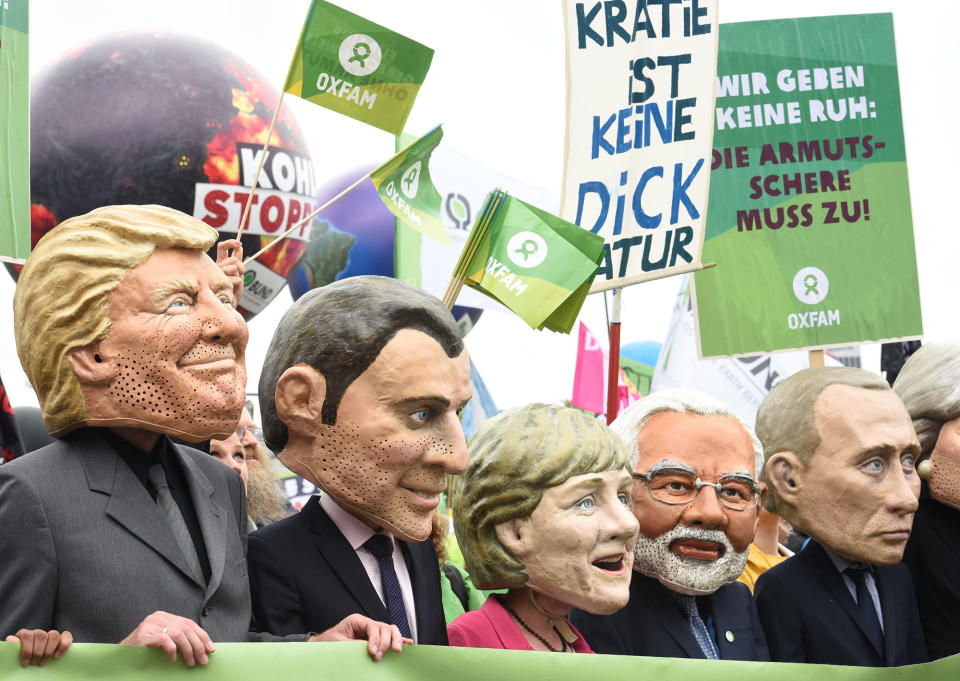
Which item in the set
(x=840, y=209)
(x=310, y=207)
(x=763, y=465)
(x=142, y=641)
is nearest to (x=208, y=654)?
(x=142, y=641)

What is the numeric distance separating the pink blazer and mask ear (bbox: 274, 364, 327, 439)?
81cm

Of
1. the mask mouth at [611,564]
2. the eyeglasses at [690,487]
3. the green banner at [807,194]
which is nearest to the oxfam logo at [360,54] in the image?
the green banner at [807,194]

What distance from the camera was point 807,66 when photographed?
720 centimetres

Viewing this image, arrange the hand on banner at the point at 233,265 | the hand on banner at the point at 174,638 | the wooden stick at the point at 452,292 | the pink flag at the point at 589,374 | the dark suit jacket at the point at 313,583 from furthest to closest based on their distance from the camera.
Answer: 1. the pink flag at the point at 589,374
2. the wooden stick at the point at 452,292
3. the hand on banner at the point at 233,265
4. the dark suit jacket at the point at 313,583
5. the hand on banner at the point at 174,638

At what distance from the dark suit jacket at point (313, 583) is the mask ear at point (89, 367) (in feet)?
2.48

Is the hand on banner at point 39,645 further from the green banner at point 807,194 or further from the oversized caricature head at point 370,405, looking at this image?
the green banner at point 807,194

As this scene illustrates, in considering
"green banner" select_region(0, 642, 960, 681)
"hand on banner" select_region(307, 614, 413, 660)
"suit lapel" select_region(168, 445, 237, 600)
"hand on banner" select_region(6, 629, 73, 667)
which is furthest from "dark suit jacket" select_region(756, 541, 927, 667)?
"hand on banner" select_region(6, 629, 73, 667)

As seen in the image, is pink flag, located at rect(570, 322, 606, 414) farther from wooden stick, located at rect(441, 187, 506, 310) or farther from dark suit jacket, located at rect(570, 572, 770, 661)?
dark suit jacket, located at rect(570, 572, 770, 661)

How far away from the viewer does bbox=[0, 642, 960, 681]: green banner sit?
2812 millimetres

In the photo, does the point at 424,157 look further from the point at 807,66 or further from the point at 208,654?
the point at 208,654

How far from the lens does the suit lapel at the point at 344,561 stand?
12.0 feet

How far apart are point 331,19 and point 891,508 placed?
3141mm

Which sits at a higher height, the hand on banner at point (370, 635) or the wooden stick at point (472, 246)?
the wooden stick at point (472, 246)

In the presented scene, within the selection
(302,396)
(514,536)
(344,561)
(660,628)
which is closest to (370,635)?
(344,561)
